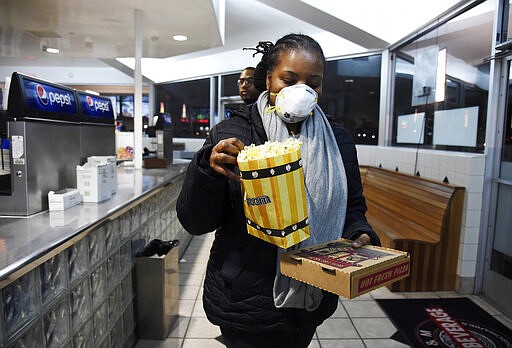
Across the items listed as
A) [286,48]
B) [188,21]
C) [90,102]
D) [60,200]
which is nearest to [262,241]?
[286,48]

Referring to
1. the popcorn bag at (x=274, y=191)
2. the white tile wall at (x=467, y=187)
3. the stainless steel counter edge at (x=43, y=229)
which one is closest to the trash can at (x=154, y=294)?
the stainless steel counter edge at (x=43, y=229)

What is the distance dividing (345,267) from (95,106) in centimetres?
244

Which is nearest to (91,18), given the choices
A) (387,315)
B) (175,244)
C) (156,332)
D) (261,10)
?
(261,10)

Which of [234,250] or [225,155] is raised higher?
[225,155]

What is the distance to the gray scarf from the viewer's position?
1053 mm

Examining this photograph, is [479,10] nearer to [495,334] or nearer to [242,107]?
[495,334]

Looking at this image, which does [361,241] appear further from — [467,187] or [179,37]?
[179,37]

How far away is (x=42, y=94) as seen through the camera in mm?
1996

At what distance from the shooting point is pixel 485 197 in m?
3.50

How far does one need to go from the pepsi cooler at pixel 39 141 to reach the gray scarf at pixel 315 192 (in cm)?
135

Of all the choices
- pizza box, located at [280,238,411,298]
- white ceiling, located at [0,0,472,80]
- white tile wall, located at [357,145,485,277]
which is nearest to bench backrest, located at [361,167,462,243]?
white tile wall, located at [357,145,485,277]

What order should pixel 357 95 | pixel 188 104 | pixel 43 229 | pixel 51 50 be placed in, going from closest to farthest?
pixel 43 229 < pixel 357 95 < pixel 51 50 < pixel 188 104

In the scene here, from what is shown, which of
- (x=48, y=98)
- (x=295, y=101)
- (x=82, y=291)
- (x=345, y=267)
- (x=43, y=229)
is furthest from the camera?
(x=48, y=98)

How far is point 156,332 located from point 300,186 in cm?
216
